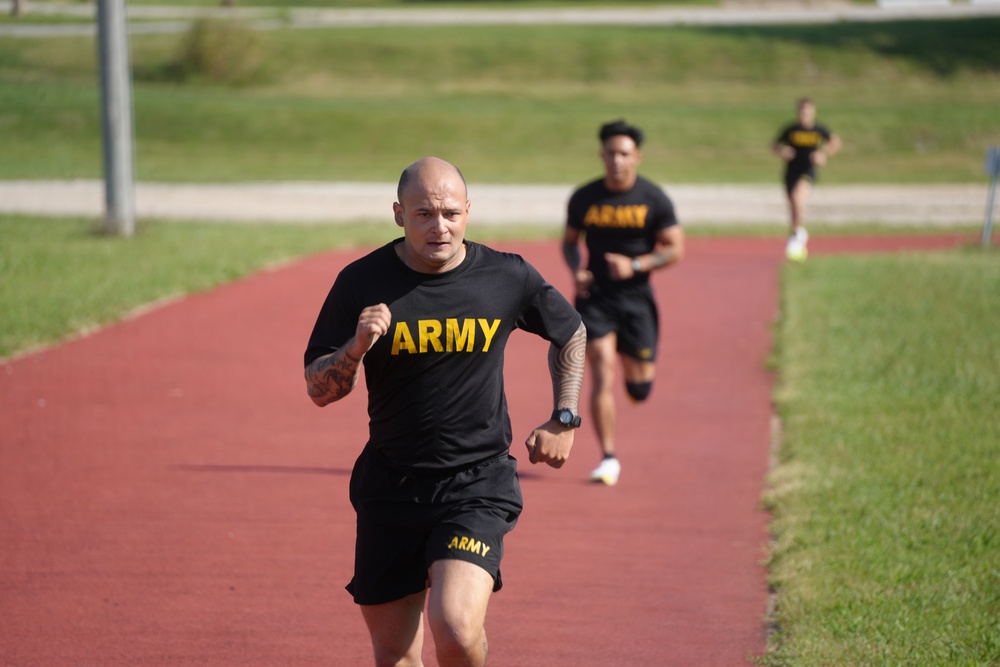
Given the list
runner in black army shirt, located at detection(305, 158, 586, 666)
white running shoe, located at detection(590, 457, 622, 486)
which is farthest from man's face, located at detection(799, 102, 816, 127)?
runner in black army shirt, located at detection(305, 158, 586, 666)

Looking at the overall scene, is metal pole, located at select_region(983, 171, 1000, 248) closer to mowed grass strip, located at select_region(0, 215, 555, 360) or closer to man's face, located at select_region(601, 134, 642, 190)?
mowed grass strip, located at select_region(0, 215, 555, 360)

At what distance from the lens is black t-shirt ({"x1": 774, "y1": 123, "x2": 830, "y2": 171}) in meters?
20.3

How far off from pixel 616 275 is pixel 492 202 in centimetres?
1845

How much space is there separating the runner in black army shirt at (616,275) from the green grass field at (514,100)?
75.1 ft

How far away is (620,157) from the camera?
879cm

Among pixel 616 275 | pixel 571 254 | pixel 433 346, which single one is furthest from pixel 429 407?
pixel 571 254

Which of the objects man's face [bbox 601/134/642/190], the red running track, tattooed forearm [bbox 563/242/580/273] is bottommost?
the red running track

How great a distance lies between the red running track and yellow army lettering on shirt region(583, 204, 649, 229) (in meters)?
1.76

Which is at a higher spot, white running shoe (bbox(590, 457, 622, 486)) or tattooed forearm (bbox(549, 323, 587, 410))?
tattooed forearm (bbox(549, 323, 587, 410))

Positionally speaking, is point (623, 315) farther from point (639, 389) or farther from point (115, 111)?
point (115, 111)

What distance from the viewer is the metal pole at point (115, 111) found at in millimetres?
18141

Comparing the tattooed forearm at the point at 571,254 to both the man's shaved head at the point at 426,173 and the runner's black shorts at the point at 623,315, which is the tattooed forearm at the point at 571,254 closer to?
the runner's black shorts at the point at 623,315

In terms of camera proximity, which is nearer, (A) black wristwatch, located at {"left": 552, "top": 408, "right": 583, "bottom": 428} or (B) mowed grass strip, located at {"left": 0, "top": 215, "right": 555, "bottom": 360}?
(A) black wristwatch, located at {"left": 552, "top": 408, "right": 583, "bottom": 428}

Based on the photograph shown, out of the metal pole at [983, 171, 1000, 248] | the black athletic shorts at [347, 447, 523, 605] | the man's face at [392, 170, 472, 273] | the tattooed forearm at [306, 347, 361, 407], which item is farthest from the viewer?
the metal pole at [983, 171, 1000, 248]
